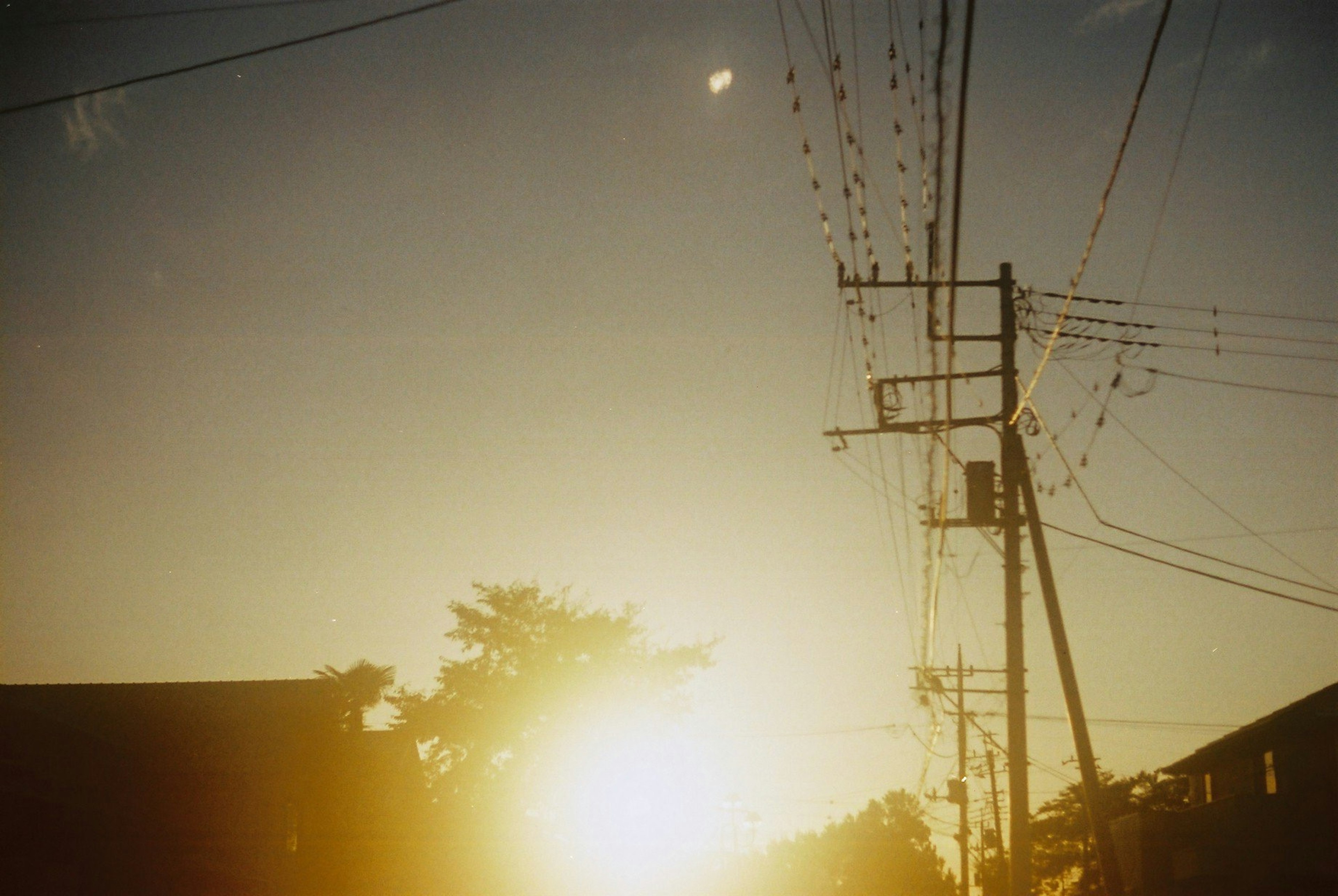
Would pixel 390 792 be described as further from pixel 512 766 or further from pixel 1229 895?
pixel 1229 895

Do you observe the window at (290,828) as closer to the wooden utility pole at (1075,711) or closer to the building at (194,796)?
the building at (194,796)

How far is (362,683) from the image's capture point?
38938 millimetres

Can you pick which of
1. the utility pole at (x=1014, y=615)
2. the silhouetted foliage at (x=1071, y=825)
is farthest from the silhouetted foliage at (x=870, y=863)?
the utility pole at (x=1014, y=615)

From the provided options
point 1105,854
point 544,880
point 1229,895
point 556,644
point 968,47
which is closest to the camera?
point 968,47

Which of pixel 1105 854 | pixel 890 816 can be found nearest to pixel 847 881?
pixel 890 816

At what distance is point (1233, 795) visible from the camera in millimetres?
23922

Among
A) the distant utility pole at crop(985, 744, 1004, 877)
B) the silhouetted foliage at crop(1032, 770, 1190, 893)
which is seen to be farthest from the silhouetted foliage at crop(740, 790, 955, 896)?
the distant utility pole at crop(985, 744, 1004, 877)

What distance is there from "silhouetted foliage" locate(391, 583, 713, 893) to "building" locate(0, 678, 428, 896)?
5357 millimetres

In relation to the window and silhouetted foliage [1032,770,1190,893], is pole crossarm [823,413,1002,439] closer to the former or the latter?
the window

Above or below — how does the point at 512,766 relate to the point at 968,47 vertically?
below

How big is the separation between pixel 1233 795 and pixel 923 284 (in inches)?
767

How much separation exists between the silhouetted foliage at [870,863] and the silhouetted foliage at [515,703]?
65063 mm

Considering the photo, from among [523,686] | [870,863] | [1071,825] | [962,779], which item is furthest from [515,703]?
[870,863]

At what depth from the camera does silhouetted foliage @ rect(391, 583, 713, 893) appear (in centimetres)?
3606
